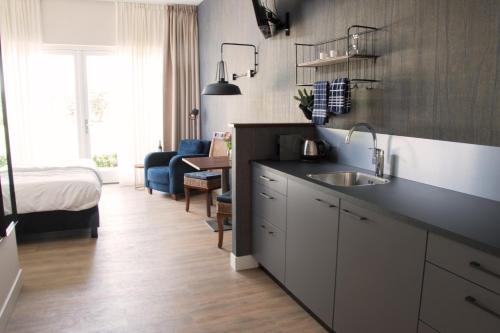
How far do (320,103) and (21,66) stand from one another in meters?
5.02

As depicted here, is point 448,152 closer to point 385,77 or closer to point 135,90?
point 385,77

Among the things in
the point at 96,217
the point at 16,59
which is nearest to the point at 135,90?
the point at 16,59

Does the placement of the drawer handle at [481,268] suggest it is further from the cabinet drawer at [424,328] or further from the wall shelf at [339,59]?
the wall shelf at [339,59]

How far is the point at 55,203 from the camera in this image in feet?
12.0

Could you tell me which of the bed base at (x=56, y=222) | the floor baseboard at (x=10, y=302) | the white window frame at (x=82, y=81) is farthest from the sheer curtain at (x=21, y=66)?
the floor baseboard at (x=10, y=302)

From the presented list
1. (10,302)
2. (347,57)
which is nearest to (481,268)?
(347,57)

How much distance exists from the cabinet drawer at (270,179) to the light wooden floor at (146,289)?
757 millimetres

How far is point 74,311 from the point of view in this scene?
253cm

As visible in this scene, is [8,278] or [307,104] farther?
[307,104]

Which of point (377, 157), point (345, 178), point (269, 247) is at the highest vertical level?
point (377, 157)

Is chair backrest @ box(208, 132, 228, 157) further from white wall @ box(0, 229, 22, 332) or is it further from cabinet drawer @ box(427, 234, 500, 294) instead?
cabinet drawer @ box(427, 234, 500, 294)

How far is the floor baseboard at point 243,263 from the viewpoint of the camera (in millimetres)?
3150

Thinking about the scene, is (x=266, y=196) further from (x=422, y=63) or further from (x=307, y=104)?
(x=422, y=63)

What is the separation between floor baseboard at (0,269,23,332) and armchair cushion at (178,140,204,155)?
3309 millimetres
